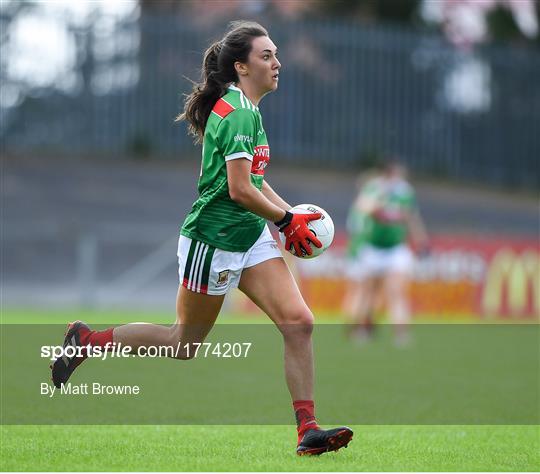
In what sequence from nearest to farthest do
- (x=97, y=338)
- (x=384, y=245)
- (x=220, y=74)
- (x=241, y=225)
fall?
(x=241, y=225) < (x=220, y=74) < (x=97, y=338) < (x=384, y=245)

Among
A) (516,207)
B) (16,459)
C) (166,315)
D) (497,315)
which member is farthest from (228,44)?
(516,207)

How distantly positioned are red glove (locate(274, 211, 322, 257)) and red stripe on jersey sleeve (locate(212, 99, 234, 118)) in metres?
0.65

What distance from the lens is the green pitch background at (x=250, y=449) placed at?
5.93 metres

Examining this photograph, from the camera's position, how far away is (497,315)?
20.3m

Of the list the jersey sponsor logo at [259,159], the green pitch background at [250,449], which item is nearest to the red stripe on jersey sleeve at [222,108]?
the jersey sponsor logo at [259,159]

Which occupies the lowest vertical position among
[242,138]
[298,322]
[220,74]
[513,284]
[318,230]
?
[513,284]

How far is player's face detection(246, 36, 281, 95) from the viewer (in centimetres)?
658

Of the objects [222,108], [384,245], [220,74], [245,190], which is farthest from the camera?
[384,245]

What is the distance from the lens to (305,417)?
634cm

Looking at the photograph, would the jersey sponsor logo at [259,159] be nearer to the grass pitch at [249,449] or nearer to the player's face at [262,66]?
the player's face at [262,66]

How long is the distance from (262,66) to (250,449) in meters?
2.19

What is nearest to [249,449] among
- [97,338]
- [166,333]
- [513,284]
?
[166,333]

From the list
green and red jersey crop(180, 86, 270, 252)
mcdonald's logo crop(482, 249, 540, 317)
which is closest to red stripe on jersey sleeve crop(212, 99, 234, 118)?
green and red jersey crop(180, 86, 270, 252)

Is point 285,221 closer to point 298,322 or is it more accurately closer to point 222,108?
point 298,322
